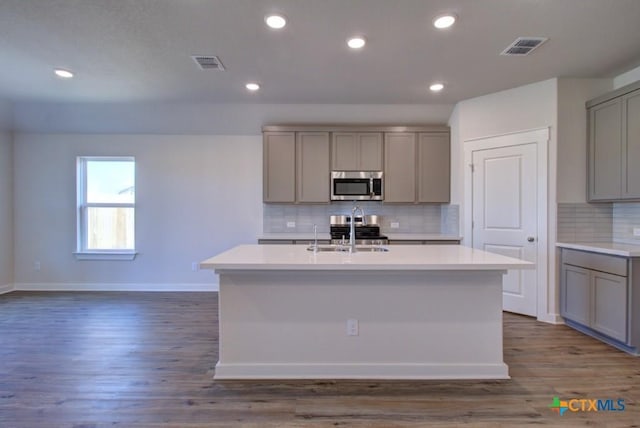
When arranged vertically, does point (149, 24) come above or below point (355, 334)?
above

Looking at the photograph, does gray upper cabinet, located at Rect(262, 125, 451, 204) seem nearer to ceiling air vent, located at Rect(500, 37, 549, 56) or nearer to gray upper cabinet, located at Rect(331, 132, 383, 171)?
gray upper cabinet, located at Rect(331, 132, 383, 171)

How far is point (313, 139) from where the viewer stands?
15.0 ft

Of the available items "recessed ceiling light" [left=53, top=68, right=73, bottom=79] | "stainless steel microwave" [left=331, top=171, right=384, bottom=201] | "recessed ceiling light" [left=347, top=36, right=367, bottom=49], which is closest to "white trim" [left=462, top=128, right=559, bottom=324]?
"stainless steel microwave" [left=331, top=171, right=384, bottom=201]

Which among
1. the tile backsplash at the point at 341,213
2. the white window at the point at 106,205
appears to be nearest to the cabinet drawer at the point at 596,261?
the tile backsplash at the point at 341,213

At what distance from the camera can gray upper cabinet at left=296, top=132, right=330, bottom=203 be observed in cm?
457

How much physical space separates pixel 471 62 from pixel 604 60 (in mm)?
1284

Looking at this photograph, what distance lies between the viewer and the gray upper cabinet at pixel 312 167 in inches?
180

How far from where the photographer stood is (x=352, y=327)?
2.38 metres

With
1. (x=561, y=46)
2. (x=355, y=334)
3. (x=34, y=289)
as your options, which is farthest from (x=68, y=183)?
(x=561, y=46)

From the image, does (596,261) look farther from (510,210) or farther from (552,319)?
(510,210)

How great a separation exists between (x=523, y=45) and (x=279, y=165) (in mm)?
3022

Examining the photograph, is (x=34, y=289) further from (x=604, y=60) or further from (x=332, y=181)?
(x=604, y=60)

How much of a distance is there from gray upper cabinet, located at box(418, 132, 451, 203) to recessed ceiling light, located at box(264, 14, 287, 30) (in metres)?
2.68

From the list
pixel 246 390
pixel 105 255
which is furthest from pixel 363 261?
pixel 105 255
